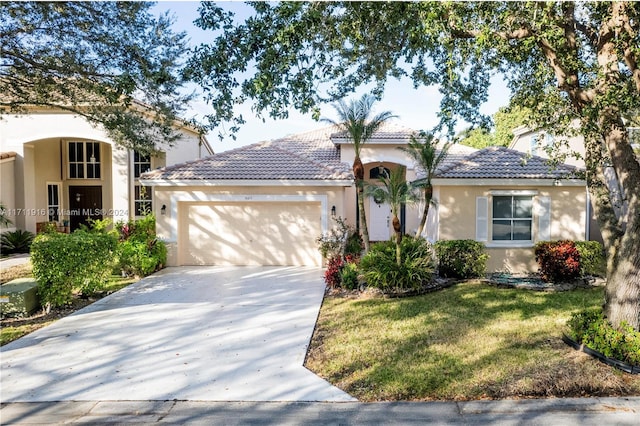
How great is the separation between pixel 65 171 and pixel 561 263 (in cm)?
2193

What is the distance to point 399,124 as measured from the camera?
68.4 ft

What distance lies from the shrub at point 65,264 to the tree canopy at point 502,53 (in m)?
5.50

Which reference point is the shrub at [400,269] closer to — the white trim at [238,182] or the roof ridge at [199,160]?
the white trim at [238,182]

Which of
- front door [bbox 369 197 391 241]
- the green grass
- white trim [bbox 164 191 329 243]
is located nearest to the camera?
the green grass

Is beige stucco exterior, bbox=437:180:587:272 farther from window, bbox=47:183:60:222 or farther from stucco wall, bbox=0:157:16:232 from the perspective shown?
window, bbox=47:183:60:222

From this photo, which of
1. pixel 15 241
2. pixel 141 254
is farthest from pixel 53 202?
pixel 141 254

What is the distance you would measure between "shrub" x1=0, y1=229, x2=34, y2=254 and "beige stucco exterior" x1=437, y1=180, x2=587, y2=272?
17630 millimetres

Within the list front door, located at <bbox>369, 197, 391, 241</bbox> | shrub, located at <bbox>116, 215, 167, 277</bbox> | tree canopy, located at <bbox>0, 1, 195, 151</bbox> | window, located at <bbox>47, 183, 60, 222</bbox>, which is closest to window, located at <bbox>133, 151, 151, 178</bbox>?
window, located at <bbox>47, 183, 60, 222</bbox>

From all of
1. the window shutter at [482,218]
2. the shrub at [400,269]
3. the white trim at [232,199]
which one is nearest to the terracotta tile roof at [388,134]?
the white trim at [232,199]

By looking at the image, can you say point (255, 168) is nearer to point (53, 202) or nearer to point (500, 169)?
point (500, 169)

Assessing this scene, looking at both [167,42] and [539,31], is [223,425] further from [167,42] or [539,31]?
[167,42]

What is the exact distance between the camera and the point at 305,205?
49.4 ft

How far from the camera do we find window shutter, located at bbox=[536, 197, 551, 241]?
13.2 metres

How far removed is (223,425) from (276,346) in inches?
99.1
